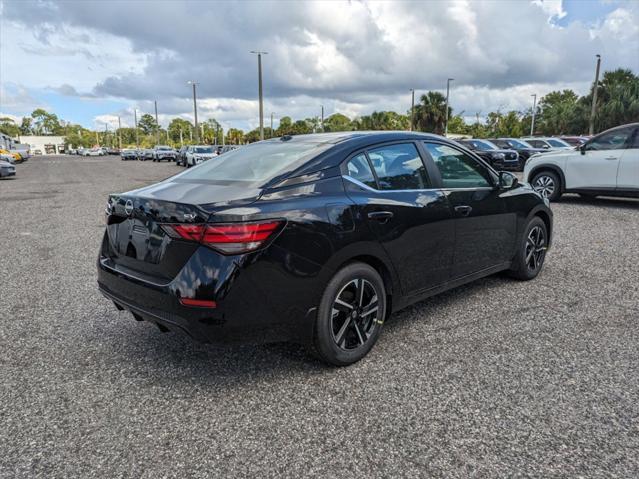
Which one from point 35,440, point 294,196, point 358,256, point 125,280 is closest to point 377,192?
point 358,256

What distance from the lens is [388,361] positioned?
10.8 ft

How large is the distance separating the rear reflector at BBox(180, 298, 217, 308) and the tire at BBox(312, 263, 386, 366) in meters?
0.67

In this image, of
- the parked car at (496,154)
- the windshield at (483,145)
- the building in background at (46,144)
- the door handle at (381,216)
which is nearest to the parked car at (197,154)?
the windshield at (483,145)

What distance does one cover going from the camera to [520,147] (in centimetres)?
2161

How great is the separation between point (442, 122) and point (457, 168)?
59976 mm

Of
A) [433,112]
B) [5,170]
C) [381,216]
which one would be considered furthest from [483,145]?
[433,112]

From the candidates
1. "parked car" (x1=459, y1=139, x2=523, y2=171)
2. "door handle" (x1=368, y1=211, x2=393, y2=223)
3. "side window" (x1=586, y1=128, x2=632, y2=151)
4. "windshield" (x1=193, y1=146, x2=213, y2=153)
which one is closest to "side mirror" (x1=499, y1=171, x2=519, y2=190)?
"door handle" (x1=368, y1=211, x2=393, y2=223)

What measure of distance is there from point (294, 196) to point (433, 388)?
4.71ft


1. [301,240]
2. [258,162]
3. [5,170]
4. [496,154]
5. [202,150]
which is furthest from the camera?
[202,150]

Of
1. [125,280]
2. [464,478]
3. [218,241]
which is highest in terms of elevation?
[218,241]

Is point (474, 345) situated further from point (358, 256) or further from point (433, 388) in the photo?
point (358, 256)

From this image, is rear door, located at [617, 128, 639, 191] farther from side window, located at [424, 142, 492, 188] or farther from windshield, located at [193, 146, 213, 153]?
windshield, located at [193, 146, 213, 153]

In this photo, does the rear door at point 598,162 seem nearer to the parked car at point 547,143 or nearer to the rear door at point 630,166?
the rear door at point 630,166

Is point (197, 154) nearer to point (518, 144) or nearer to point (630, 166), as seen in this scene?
point (518, 144)
